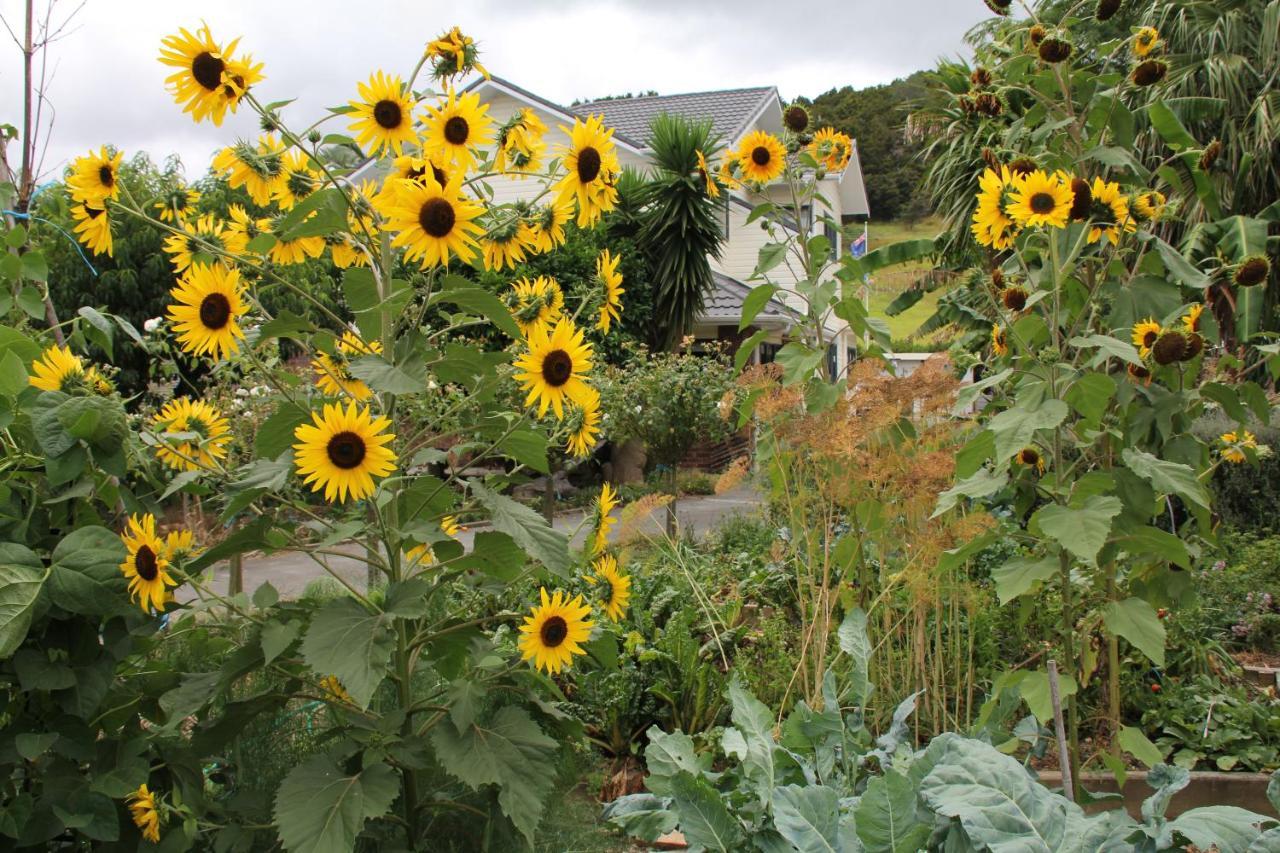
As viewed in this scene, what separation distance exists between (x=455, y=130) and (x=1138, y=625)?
75.4 inches

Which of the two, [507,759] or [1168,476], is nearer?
[507,759]

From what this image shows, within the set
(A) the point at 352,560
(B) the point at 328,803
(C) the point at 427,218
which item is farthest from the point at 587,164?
(A) the point at 352,560

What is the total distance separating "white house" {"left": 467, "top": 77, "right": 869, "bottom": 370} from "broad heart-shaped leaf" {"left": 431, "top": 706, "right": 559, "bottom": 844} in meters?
13.2

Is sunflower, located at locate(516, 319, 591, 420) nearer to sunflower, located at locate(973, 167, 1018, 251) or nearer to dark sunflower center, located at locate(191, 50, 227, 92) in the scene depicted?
dark sunflower center, located at locate(191, 50, 227, 92)

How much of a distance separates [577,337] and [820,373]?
1718 millimetres

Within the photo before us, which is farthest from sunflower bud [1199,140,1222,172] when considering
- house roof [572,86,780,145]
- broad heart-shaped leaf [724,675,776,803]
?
house roof [572,86,780,145]

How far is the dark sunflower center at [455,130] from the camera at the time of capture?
183cm

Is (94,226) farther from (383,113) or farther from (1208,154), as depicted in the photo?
(1208,154)

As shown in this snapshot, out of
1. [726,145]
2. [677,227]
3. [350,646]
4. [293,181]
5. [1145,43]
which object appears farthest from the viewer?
[677,227]

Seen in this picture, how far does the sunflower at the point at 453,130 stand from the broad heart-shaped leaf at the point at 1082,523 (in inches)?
59.0

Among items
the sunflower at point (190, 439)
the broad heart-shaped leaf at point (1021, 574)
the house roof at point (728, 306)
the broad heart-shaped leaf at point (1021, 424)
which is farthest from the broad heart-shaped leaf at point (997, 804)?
the house roof at point (728, 306)

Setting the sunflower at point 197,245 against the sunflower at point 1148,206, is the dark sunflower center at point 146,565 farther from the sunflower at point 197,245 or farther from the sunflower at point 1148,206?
the sunflower at point 1148,206

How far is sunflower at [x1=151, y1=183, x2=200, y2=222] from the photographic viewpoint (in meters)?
2.00

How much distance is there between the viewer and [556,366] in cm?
187
